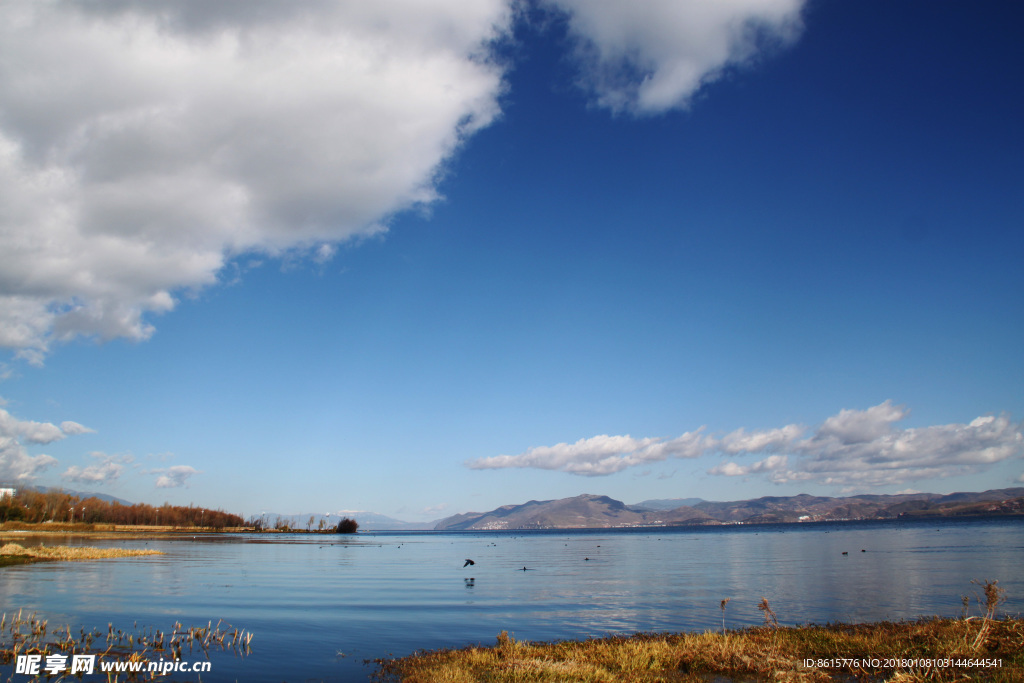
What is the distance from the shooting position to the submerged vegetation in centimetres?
1512

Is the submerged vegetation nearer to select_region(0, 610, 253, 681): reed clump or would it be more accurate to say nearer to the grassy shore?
the grassy shore

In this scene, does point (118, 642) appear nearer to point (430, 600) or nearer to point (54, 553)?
point (430, 600)

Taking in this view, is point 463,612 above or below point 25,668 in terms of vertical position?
below

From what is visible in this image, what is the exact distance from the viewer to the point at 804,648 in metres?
19.7

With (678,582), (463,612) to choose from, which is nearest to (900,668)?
(463,612)

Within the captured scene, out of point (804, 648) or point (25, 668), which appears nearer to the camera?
point (25, 668)

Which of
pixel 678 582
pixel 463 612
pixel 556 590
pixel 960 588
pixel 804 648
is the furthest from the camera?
pixel 678 582

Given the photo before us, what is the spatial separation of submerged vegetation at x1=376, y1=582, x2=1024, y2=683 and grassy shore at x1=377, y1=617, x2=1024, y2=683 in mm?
29

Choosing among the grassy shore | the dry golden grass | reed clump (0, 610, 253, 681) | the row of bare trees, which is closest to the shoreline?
the grassy shore

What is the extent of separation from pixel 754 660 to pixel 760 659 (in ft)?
0.94

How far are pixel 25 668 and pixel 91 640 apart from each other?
4504mm

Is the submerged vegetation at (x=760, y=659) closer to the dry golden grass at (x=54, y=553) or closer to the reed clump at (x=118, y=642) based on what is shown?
the reed clump at (x=118, y=642)

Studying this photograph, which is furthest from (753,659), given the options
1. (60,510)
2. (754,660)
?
(60,510)

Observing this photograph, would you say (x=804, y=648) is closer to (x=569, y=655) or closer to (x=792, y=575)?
(x=569, y=655)
